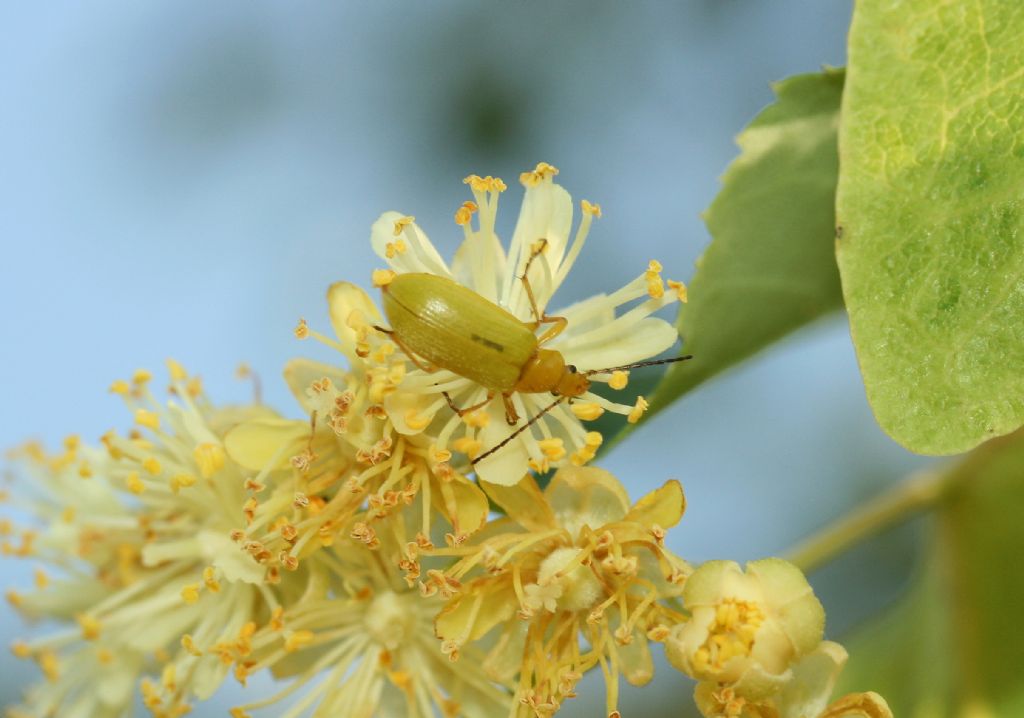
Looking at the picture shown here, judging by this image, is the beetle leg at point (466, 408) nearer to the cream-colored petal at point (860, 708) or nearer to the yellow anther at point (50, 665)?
→ the cream-colored petal at point (860, 708)

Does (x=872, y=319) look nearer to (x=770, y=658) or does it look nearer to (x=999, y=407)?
(x=999, y=407)

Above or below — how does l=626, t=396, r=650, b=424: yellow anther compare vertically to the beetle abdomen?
below

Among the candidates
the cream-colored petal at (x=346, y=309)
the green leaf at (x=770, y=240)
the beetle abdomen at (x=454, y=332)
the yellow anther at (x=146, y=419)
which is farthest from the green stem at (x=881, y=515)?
the yellow anther at (x=146, y=419)

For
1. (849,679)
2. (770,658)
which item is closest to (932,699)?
(849,679)

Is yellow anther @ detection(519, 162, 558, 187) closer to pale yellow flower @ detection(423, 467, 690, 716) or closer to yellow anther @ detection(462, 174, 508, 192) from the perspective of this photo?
yellow anther @ detection(462, 174, 508, 192)

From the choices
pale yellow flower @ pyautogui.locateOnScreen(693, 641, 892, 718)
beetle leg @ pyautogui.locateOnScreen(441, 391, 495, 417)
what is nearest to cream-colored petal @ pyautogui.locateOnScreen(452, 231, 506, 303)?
beetle leg @ pyautogui.locateOnScreen(441, 391, 495, 417)

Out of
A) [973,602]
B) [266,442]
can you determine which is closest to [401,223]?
[266,442]
